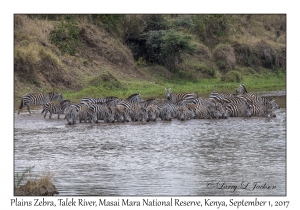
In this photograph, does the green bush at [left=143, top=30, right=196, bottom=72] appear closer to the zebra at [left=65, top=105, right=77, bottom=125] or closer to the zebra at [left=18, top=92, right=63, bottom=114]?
the zebra at [left=18, top=92, right=63, bottom=114]

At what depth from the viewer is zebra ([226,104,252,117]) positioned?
827 inches

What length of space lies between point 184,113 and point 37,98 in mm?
5541

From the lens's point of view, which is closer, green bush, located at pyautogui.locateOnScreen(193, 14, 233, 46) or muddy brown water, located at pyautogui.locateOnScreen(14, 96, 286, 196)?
muddy brown water, located at pyautogui.locateOnScreen(14, 96, 286, 196)

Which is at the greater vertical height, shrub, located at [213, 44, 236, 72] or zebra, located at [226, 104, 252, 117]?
shrub, located at [213, 44, 236, 72]

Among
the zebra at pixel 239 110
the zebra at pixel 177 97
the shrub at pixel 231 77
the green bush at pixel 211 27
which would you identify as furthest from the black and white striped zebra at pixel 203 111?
the green bush at pixel 211 27

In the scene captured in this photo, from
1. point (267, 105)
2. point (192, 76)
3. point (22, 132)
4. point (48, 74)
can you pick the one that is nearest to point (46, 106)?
point (22, 132)

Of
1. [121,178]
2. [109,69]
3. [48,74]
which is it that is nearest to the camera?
[121,178]

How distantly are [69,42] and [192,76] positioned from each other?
6.61 meters

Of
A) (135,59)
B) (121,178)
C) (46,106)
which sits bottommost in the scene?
(121,178)

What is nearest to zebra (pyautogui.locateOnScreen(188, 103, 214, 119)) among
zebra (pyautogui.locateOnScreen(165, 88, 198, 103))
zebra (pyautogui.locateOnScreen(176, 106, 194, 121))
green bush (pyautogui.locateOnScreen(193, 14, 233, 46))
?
zebra (pyautogui.locateOnScreen(176, 106, 194, 121))

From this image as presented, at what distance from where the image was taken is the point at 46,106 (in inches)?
805

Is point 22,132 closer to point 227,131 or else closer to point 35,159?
point 35,159

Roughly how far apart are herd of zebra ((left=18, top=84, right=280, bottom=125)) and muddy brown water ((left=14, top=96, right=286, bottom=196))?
13.0 inches

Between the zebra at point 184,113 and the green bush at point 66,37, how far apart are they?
979 centimetres
